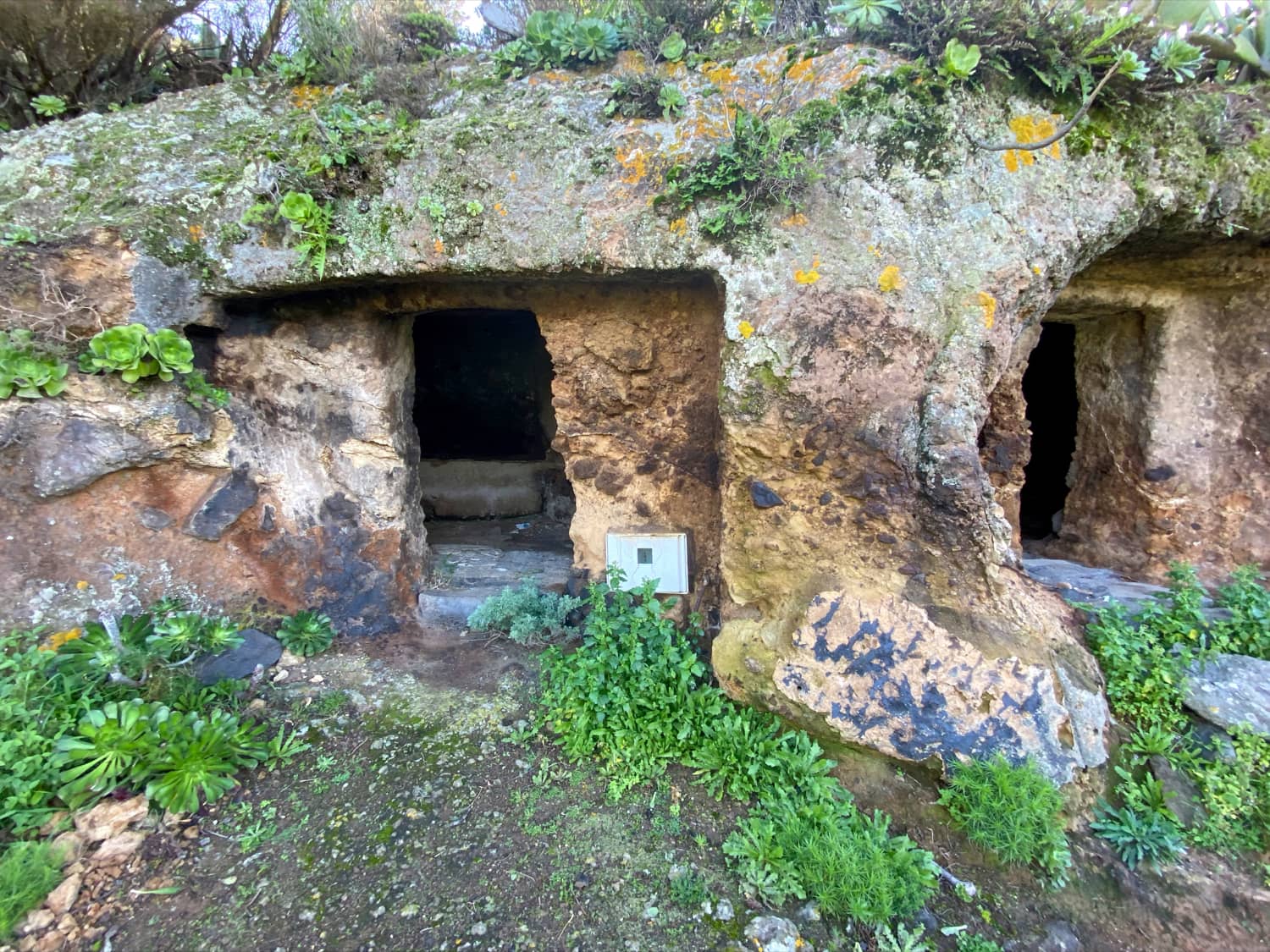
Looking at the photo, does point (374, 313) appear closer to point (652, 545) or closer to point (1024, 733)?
point (652, 545)

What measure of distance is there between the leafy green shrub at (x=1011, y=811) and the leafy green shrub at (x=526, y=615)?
6.22 feet

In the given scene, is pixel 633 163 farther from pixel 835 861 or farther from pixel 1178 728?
pixel 1178 728

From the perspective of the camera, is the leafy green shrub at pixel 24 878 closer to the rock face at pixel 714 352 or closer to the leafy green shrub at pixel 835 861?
the rock face at pixel 714 352

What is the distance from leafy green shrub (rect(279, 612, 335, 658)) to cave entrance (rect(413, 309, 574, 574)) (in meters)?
2.34

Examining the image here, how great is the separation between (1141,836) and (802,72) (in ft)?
9.97

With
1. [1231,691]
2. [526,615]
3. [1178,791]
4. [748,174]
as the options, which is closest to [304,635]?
[526,615]

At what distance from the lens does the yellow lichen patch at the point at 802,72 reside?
229 centimetres

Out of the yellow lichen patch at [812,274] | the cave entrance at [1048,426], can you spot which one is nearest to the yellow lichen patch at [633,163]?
the yellow lichen patch at [812,274]

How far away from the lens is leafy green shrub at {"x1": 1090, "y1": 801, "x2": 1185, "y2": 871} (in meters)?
1.94

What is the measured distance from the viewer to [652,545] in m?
3.04

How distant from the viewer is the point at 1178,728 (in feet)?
7.34

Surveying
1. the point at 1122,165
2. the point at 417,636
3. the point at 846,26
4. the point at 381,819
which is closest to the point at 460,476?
the point at 417,636

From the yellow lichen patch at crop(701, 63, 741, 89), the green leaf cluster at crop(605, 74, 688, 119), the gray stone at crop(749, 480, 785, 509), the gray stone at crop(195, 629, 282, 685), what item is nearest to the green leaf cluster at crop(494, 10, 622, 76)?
the green leaf cluster at crop(605, 74, 688, 119)

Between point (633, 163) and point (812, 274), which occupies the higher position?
point (633, 163)
